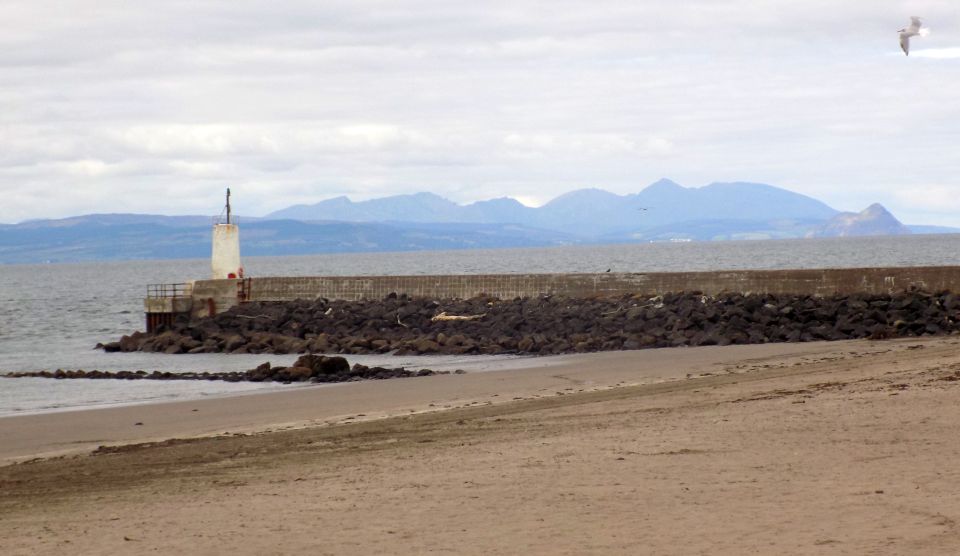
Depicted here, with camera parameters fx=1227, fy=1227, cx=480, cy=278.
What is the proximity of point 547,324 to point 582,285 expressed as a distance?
3717 mm

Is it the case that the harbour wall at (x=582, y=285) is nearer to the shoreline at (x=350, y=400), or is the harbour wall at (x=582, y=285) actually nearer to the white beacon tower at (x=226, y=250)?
the white beacon tower at (x=226, y=250)

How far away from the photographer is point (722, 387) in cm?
1327

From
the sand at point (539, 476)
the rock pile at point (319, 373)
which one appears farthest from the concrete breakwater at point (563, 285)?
the sand at point (539, 476)

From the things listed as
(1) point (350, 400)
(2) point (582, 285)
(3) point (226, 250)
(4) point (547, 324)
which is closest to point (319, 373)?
(1) point (350, 400)

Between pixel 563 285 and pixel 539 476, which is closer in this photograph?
pixel 539 476

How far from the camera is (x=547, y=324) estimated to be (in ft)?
87.4

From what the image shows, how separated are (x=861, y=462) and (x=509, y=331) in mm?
19021

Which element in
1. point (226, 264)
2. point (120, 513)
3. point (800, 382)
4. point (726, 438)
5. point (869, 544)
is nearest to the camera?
point (869, 544)

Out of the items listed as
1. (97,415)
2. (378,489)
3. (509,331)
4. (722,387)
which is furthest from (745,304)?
(378,489)

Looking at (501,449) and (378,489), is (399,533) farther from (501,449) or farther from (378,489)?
(501,449)

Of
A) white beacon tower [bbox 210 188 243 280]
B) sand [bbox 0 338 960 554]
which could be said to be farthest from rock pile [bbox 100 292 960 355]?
sand [bbox 0 338 960 554]

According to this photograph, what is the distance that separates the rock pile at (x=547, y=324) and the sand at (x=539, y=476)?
345 inches

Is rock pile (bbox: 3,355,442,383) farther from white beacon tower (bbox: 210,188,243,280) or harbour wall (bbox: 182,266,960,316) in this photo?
white beacon tower (bbox: 210,188,243,280)

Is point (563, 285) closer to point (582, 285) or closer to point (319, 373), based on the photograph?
point (582, 285)
